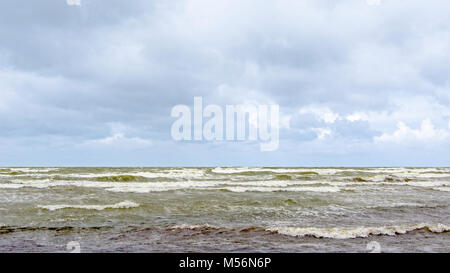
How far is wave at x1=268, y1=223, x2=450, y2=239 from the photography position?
8533 millimetres

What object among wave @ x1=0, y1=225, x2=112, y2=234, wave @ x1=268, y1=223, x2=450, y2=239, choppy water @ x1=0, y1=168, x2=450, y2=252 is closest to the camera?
choppy water @ x1=0, y1=168, x2=450, y2=252

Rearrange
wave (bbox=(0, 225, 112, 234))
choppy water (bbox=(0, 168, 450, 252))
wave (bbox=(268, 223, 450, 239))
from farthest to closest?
1. wave (bbox=(0, 225, 112, 234))
2. wave (bbox=(268, 223, 450, 239))
3. choppy water (bbox=(0, 168, 450, 252))

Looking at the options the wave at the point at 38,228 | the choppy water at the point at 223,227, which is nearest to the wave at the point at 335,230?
the choppy water at the point at 223,227

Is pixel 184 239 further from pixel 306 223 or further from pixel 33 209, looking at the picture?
pixel 33 209

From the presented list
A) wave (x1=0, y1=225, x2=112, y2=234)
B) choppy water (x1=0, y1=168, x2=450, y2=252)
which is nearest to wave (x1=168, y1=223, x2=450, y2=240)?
choppy water (x1=0, y1=168, x2=450, y2=252)

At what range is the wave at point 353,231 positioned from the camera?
853 centimetres

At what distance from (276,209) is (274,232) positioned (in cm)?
438

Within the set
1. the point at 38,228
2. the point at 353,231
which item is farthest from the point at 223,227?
the point at 38,228

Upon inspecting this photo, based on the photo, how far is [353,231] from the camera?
880 centimetres

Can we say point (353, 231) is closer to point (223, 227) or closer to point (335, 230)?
point (335, 230)

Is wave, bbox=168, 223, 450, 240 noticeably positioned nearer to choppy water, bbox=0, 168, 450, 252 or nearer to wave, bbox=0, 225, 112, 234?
choppy water, bbox=0, 168, 450, 252

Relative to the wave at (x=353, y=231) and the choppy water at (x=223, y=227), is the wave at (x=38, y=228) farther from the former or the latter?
the wave at (x=353, y=231)
